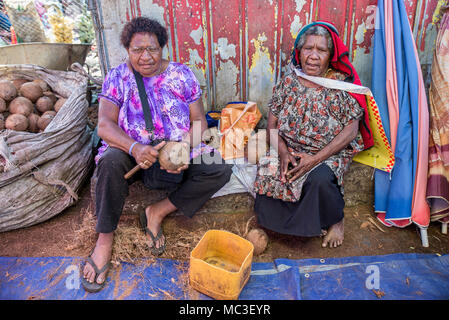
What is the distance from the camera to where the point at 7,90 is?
2771 millimetres

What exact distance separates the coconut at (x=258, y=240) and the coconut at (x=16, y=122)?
80.8 inches

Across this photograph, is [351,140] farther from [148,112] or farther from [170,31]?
[170,31]

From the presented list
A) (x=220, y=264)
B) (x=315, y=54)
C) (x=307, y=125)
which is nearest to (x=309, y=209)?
(x=307, y=125)

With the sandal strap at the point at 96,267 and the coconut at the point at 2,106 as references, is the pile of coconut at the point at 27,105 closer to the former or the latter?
the coconut at the point at 2,106

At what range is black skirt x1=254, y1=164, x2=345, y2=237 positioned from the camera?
7.16ft

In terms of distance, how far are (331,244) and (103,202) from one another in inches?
64.6

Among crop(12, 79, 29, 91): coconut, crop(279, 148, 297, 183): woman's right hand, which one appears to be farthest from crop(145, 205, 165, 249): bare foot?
crop(12, 79, 29, 91): coconut

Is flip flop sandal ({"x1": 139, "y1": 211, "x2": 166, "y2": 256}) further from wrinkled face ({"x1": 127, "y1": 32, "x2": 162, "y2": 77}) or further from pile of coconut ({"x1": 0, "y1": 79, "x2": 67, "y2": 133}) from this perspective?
pile of coconut ({"x1": 0, "y1": 79, "x2": 67, "y2": 133})

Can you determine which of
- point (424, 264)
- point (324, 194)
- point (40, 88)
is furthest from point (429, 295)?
point (40, 88)

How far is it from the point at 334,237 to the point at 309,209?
36cm

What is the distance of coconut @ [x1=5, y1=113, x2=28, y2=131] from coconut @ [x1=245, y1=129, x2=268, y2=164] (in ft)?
6.17

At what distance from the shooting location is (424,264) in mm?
2143

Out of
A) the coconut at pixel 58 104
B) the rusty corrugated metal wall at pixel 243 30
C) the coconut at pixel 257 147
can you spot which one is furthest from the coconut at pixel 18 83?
the coconut at pixel 257 147

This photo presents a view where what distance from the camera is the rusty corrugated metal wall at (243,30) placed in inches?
109
